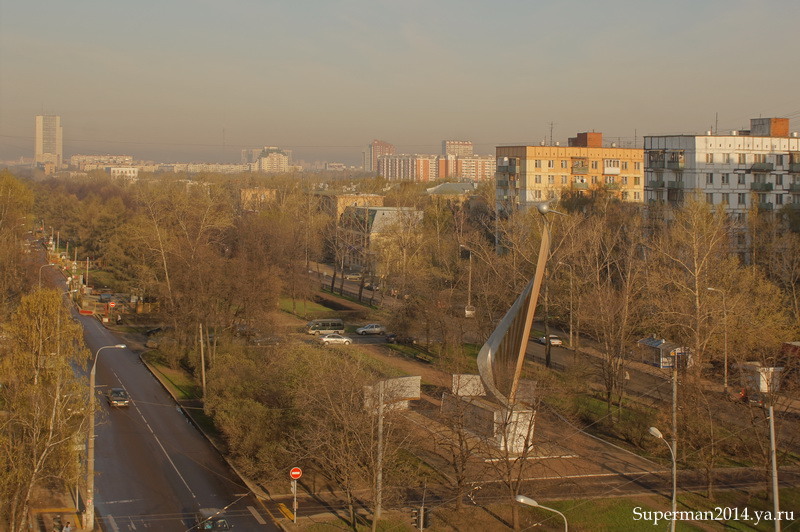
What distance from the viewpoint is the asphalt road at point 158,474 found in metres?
17.3

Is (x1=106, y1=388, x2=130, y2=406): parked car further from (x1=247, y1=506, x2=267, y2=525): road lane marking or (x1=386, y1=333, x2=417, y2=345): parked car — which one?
(x1=386, y1=333, x2=417, y2=345): parked car

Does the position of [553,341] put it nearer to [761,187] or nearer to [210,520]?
[761,187]

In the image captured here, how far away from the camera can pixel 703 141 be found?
4550 centimetres

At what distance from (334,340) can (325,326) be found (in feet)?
11.5

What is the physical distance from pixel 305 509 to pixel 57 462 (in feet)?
16.8

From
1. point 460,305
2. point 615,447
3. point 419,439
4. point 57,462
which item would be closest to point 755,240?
point 460,305

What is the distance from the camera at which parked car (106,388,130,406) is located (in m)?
26.2

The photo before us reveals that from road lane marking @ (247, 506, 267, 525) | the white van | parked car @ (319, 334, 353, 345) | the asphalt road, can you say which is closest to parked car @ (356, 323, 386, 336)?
the white van

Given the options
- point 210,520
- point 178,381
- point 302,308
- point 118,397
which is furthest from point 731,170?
point 210,520

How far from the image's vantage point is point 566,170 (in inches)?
2192

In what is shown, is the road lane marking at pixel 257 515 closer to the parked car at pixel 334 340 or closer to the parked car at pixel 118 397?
the parked car at pixel 118 397

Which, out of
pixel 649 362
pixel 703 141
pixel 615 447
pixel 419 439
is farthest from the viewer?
pixel 703 141

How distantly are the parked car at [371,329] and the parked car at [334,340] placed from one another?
2927 mm

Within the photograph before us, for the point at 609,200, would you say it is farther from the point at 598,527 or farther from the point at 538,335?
the point at 598,527
